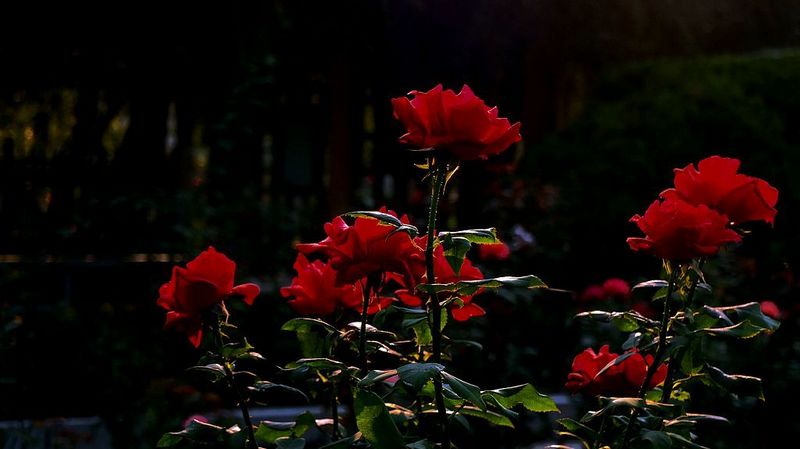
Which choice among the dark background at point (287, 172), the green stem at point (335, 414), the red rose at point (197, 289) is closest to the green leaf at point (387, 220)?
the red rose at point (197, 289)

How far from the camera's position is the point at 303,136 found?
24.4ft

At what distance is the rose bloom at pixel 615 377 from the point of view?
66.1 inches

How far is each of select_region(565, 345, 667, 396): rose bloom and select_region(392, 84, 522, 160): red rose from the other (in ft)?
1.44

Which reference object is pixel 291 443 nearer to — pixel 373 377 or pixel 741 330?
pixel 373 377

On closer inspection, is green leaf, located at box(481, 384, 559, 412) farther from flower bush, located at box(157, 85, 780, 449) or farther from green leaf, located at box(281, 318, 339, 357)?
green leaf, located at box(281, 318, 339, 357)

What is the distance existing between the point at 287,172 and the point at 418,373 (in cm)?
603

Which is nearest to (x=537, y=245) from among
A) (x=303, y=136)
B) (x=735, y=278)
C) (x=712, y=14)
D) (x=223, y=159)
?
(x=735, y=278)

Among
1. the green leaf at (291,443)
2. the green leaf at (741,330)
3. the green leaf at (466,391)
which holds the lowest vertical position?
the green leaf at (291,443)

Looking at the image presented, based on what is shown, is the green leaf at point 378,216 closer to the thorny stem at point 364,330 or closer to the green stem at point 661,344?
the thorny stem at point 364,330

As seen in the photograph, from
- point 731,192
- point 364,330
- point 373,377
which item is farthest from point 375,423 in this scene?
point 731,192

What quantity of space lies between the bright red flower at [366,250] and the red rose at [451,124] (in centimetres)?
15

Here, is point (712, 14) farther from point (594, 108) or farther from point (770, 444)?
point (770, 444)

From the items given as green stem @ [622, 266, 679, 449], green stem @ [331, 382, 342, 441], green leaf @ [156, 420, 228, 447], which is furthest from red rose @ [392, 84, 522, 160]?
green leaf @ [156, 420, 228, 447]

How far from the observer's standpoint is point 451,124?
1.47 m
